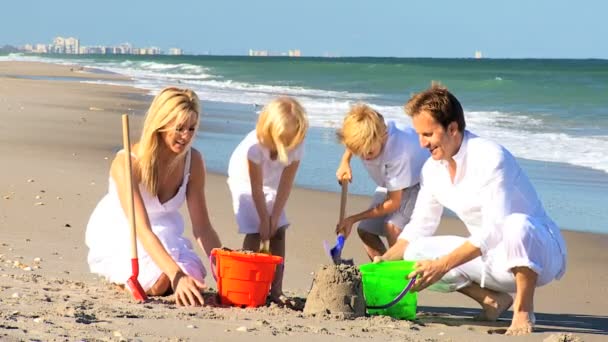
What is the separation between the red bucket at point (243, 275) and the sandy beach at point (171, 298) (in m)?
0.09

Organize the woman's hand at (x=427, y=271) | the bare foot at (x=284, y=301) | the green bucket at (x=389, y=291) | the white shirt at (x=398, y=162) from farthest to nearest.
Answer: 1. the white shirt at (x=398, y=162)
2. the bare foot at (x=284, y=301)
3. the green bucket at (x=389, y=291)
4. the woman's hand at (x=427, y=271)

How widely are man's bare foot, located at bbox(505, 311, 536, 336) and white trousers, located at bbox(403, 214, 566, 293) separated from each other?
7.3 inches

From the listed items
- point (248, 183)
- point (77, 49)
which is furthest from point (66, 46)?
point (248, 183)

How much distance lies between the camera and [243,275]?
4.34 m

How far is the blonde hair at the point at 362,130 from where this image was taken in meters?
4.92

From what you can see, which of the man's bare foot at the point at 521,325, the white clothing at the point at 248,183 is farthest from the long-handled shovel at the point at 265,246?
the man's bare foot at the point at 521,325

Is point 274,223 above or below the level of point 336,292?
above

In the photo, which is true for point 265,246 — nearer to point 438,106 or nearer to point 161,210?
point 161,210

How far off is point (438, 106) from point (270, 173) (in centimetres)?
119

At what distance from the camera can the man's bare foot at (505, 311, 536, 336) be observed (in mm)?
4297

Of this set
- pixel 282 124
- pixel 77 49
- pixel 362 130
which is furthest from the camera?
pixel 77 49

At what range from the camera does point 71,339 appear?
334cm

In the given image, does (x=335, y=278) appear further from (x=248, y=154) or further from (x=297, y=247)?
(x=297, y=247)

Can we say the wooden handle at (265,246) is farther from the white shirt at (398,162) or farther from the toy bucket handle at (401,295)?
the toy bucket handle at (401,295)
